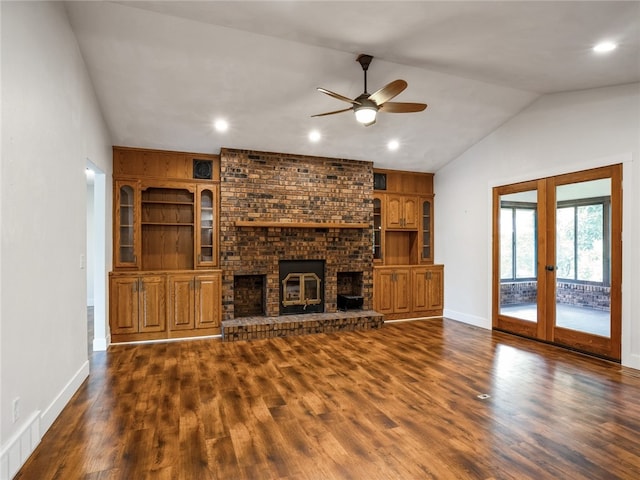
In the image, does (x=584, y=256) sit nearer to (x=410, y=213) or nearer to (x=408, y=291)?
(x=408, y=291)

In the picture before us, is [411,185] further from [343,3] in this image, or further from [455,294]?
[343,3]

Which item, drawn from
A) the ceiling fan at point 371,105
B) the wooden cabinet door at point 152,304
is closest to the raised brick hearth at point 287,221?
the wooden cabinet door at point 152,304

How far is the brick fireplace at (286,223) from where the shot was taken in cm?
539

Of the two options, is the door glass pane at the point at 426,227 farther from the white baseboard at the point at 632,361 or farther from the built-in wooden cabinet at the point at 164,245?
the built-in wooden cabinet at the point at 164,245

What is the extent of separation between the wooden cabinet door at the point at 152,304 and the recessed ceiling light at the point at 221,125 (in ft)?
7.03

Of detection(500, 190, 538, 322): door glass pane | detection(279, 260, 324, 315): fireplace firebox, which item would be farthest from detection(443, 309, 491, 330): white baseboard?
detection(279, 260, 324, 315): fireplace firebox

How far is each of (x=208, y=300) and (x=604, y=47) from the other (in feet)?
17.0

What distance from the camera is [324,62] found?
12.3 feet

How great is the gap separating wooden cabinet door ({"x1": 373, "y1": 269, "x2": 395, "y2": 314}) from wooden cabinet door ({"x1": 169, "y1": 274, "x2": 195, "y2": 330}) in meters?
2.95

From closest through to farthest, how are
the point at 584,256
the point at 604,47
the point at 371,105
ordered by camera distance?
the point at 604,47
the point at 371,105
the point at 584,256

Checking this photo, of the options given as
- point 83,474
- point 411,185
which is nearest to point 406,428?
point 83,474

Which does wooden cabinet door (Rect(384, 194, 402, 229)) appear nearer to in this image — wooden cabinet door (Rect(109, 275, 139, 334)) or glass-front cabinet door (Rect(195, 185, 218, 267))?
glass-front cabinet door (Rect(195, 185, 218, 267))

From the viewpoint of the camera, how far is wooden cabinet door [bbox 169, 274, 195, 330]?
198 inches

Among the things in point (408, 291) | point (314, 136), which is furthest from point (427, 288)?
point (314, 136)
